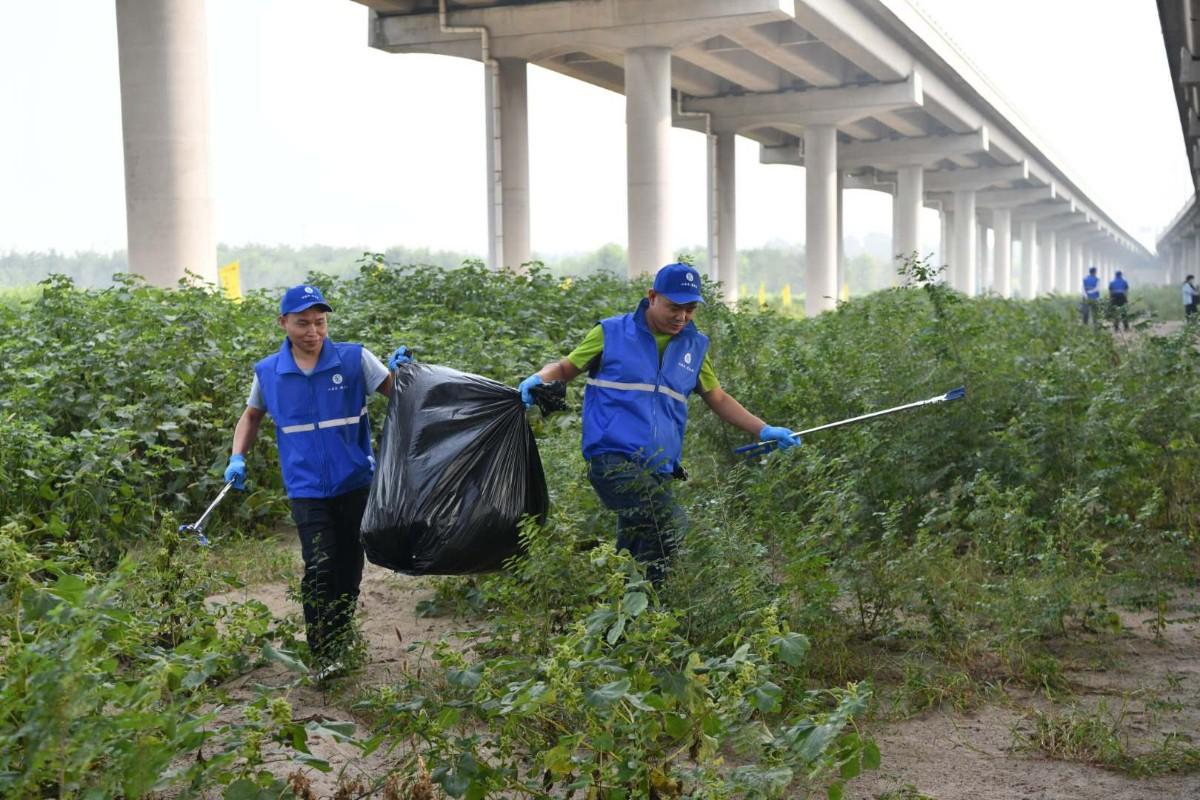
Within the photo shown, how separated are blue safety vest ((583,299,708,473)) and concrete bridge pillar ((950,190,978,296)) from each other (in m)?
44.2

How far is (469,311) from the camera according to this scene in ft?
40.3

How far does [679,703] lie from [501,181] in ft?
70.4

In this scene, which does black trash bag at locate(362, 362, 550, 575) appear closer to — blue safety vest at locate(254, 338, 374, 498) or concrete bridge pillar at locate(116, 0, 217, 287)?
blue safety vest at locate(254, 338, 374, 498)

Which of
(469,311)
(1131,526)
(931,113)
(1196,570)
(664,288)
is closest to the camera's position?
(664,288)

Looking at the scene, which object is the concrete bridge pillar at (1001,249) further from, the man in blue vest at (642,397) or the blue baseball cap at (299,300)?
the blue baseball cap at (299,300)

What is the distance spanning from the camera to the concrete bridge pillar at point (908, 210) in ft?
131

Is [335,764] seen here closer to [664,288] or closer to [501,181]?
[664,288]

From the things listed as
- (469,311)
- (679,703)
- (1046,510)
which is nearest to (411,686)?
(679,703)

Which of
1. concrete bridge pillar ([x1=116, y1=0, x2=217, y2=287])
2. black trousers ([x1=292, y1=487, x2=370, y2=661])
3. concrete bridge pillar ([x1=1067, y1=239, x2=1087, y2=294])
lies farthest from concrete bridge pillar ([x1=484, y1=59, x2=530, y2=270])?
concrete bridge pillar ([x1=1067, y1=239, x2=1087, y2=294])

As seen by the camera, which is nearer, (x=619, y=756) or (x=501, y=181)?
(x=619, y=756)

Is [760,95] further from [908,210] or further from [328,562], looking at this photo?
[328,562]

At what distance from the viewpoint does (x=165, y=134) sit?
13789mm

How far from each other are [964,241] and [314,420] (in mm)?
45457

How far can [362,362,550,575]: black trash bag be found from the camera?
4426 millimetres
